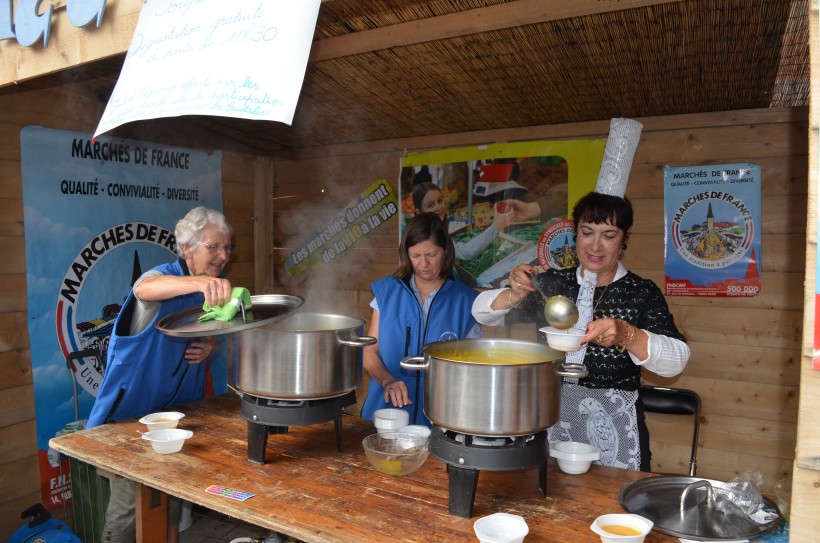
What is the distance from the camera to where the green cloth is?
2242mm

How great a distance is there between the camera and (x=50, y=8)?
8.73 feet

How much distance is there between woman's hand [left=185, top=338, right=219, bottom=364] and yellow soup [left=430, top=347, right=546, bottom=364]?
1538 millimetres

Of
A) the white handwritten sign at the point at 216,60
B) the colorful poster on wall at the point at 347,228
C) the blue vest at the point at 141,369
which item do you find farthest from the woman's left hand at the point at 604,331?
the colorful poster on wall at the point at 347,228

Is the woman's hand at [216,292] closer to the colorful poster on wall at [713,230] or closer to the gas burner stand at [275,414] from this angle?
the gas burner stand at [275,414]

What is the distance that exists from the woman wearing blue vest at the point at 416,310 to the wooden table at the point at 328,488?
554 millimetres

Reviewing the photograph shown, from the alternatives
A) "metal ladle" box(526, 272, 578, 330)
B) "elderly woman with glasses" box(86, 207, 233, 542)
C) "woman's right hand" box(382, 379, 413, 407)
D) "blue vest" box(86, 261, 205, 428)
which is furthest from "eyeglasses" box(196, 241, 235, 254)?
"metal ladle" box(526, 272, 578, 330)

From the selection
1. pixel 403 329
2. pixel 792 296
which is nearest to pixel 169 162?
pixel 403 329

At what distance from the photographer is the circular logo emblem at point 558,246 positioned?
4102 millimetres

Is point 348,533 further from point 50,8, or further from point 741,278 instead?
point 741,278

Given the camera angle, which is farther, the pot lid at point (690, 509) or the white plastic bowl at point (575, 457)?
the white plastic bowl at point (575, 457)

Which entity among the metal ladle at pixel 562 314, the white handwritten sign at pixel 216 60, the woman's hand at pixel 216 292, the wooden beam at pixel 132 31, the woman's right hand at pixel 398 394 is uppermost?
the wooden beam at pixel 132 31

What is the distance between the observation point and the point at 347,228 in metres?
5.09

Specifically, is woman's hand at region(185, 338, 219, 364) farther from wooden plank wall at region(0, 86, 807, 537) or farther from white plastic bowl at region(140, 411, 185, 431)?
wooden plank wall at region(0, 86, 807, 537)

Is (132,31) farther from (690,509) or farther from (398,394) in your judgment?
(690,509)
